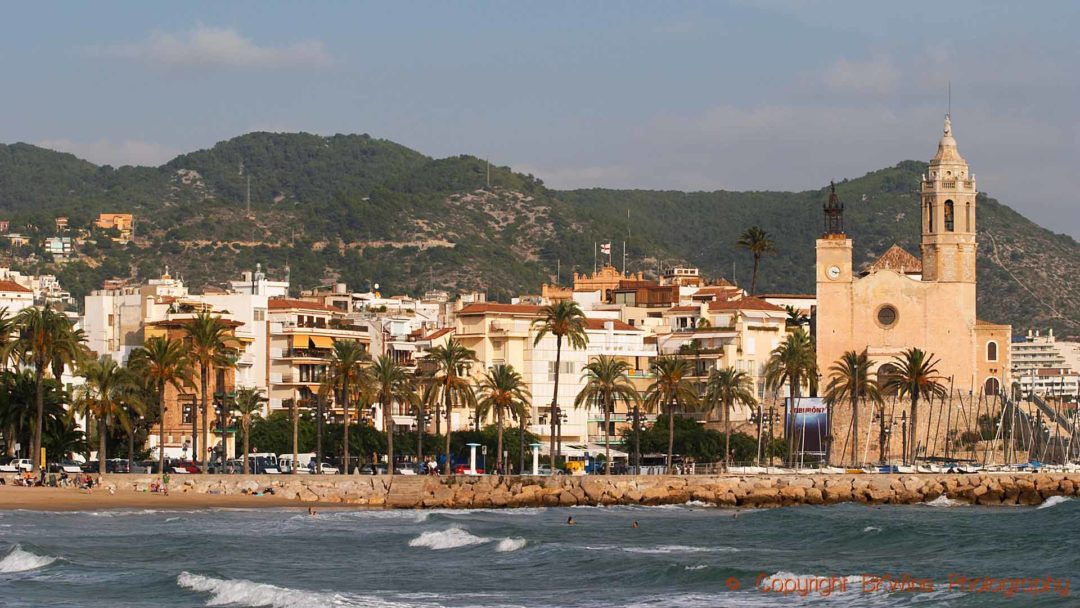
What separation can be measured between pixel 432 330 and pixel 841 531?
71949 millimetres

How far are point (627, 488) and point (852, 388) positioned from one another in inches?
1058

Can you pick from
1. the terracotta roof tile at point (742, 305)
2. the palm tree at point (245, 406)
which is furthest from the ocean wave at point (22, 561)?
the terracotta roof tile at point (742, 305)

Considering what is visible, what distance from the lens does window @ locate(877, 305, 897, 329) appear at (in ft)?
405

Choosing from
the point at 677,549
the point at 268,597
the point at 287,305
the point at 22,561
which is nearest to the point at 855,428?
the point at 287,305

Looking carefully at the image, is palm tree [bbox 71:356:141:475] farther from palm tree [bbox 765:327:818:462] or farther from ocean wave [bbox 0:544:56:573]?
Answer: palm tree [bbox 765:327:818:462]

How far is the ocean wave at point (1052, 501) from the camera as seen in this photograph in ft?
294

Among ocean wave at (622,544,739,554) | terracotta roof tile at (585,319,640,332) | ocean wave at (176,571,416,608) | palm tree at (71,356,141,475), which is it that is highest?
terracotta roof tile at (585,319,640,332)

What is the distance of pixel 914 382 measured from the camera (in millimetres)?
110188

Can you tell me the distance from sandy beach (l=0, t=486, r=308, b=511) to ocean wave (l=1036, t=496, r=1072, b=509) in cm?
3195

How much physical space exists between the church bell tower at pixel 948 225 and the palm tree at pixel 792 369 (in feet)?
35.1

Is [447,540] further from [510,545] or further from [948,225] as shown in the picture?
[948,225]

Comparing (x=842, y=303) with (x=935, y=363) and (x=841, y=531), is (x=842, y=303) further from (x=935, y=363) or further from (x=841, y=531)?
(x=841, y=531)

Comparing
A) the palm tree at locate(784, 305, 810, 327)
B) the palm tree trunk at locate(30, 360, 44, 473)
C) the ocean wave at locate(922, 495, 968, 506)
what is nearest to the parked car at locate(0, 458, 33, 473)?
the palm tree trunk at locate(30, 360, 44, 473)

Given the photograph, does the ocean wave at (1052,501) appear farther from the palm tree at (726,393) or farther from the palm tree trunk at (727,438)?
the palm tree at (726,393)
